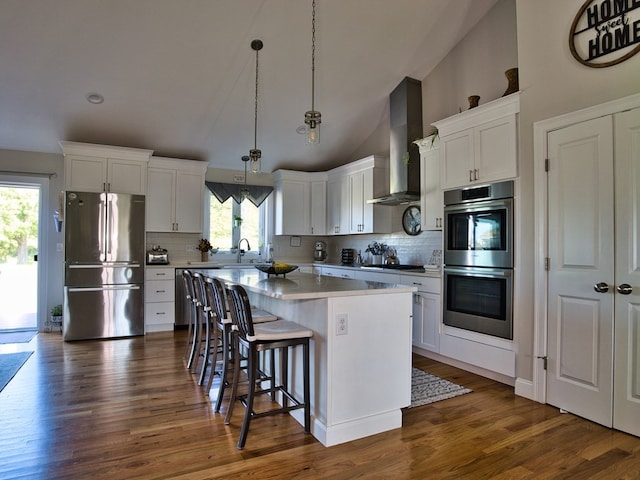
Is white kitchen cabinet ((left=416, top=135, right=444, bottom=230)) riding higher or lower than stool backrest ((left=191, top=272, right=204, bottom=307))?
higher

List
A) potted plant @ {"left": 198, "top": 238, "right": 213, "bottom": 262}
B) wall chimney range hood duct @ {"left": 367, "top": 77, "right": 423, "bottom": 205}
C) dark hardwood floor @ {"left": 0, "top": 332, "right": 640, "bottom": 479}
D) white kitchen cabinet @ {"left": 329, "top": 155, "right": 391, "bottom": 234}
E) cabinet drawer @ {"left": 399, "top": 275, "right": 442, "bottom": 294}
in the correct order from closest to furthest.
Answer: dark hardwood floor @ {"left": 0, "top": 332, "right": 640, "bottom": 479} → cabinet drawer @ {"left": 399, "top": 275, "right": 442, "bottom": 294} → wall chimney range hood duct @ {"left": 367, "top": 77, "right": 423, "bottom": 205} → white kitchen cabinet @ {"left": 329, "top": 155, "right": 391, "bottom": 234} → potted plant @ {"left": 198, "top": 238, "right": 213, "bottom": 262}

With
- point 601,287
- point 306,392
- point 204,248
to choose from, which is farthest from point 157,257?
point 601,287

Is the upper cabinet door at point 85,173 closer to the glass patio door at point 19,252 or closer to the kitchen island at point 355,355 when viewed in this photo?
the glass patio door at point 19,252

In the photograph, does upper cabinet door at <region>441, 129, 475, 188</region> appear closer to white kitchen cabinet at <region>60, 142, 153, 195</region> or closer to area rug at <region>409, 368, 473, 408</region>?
area rug at <region>409, 368, 473, 408</region>

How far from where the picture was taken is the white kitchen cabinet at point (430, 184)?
4.36m

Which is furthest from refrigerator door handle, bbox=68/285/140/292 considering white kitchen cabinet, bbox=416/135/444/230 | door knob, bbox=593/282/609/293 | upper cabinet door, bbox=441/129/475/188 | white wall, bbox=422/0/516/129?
door knob, bbox=593/282/609/293

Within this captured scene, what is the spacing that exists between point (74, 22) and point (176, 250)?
3.24 m

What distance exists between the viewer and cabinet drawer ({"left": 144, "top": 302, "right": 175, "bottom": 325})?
536 cm

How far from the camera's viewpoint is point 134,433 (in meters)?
2.52

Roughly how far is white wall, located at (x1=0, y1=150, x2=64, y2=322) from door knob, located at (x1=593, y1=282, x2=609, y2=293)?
6197mm

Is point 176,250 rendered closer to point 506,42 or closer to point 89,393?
point 89,393

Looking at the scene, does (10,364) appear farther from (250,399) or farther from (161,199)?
(250,399)

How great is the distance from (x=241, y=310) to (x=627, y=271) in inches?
96.9

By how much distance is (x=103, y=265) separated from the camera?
504 cm
